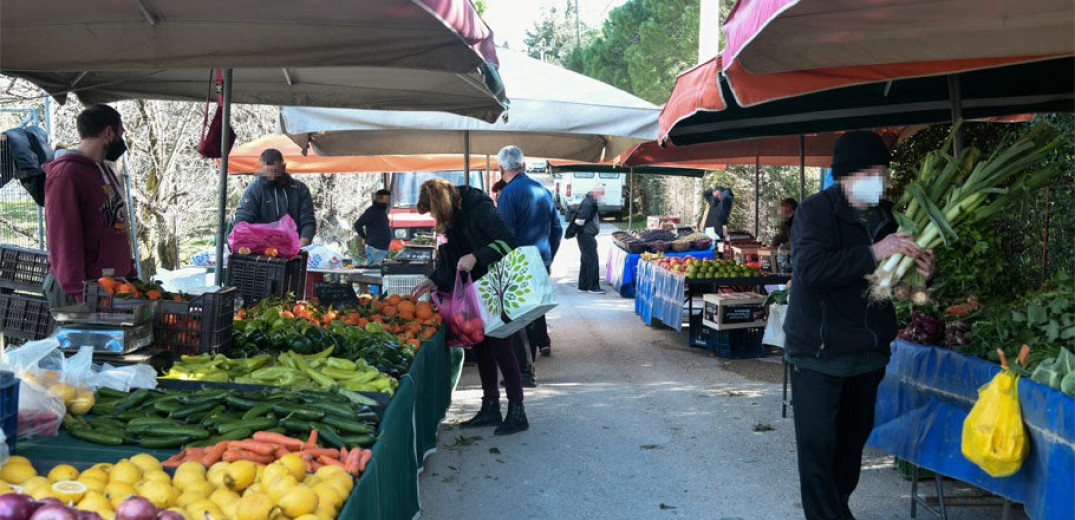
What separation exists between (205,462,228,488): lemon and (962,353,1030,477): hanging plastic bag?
3.17 m

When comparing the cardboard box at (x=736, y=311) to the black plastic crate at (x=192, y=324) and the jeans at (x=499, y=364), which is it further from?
the black plastic crate at (x=192, y=324)

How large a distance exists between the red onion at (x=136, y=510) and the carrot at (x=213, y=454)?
30.2 inches

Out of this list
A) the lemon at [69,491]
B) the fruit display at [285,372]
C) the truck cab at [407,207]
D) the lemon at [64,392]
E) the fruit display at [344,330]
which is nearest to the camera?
the lemon at [69,491]

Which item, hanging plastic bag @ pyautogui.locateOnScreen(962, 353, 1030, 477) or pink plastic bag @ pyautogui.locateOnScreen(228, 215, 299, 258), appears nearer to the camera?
hanging plastic bag @ pyautogui.locateOnScreen(962, 353, 1030, 477)

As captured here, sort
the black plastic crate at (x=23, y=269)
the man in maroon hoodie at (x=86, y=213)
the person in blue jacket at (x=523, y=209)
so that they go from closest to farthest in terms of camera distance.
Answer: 1. the man in maroon hoodie at (x=86, y=213)
2. the black plastic crate at (x=23, y=269)
3. the person in blue jacket at (x=523, y=209)

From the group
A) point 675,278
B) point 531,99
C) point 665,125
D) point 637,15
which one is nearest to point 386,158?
point 675,278

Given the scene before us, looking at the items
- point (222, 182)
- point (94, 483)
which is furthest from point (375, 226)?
point (94, 483)

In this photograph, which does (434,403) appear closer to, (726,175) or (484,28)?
(484,28)

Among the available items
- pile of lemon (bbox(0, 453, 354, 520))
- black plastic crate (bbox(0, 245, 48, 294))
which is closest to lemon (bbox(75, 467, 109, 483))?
pile of lemon (bbox(0, 453, 354, 520))

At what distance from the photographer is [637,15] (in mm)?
34938

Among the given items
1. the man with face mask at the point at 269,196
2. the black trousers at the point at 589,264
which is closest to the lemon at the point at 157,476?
the man with face mask at the point at 269,196

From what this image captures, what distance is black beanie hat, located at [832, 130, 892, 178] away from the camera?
13.0 ft

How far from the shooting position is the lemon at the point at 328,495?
2.79 meters

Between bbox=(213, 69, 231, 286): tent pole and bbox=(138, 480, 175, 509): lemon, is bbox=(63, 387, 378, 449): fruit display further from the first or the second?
bbox=(213, 69, 231, 286): tent pole
